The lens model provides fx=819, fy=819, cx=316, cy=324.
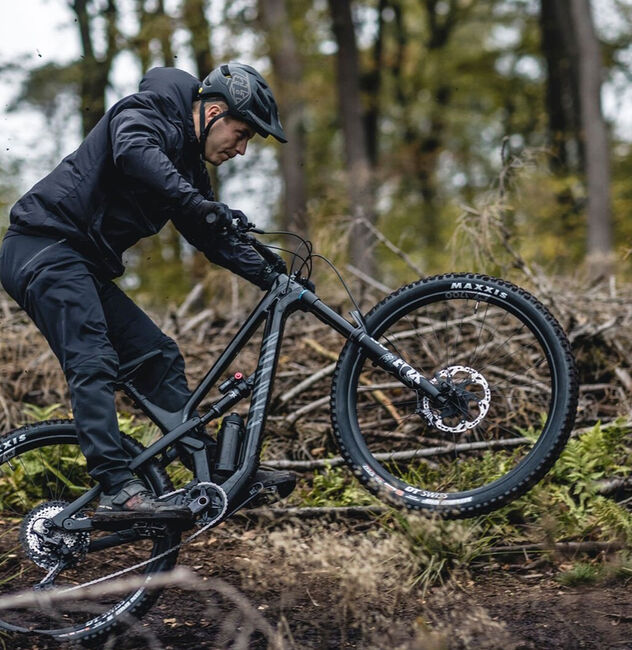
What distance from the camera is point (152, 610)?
3879 mm

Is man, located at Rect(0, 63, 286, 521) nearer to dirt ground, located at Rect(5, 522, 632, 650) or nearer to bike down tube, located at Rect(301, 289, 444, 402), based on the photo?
bike down tube, located at Rect(301, 289, 444, 402)

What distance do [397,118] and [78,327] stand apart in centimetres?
2002

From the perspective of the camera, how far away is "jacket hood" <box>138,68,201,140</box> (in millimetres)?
3592

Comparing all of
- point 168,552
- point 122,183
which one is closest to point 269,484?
point 168,552

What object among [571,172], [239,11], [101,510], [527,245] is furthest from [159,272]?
[101,510]

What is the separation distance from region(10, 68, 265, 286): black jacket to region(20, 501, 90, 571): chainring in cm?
116

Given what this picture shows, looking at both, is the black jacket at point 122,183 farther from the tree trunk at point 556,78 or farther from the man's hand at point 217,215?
the tree trunk at point 556,78

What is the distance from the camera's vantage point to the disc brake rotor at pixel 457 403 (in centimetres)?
344

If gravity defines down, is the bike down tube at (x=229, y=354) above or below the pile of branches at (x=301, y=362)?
above

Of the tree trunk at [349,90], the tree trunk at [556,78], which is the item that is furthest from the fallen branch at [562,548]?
the tree trunk at [556,78]

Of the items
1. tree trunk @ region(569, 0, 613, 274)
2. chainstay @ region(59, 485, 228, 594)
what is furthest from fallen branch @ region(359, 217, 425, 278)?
tree trunk @ region(569, 0, 613, 274)

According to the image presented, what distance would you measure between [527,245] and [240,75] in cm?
356

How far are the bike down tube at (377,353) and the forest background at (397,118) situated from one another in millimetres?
2225

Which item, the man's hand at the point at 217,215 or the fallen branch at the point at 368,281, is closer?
the man's hand at the point at 217,215
